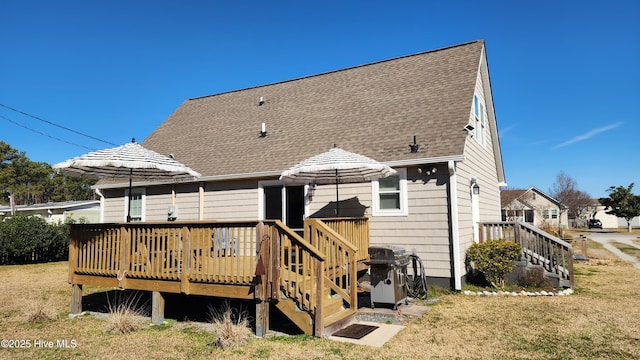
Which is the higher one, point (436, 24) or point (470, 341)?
point (436, 24)

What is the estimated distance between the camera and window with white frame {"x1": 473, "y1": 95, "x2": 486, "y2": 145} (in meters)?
11.0

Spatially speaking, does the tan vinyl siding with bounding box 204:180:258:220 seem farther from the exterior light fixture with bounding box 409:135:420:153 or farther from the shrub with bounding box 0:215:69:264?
the shrub with bounding box 0:215:69:264

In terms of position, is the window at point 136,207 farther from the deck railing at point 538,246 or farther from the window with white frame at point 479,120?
the window with white frame at point 479,120

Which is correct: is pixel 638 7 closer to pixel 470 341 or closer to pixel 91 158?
pixel 470 341

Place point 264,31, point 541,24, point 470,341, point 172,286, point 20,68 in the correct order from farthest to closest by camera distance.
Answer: point 20,68, point 264,31, point 541,24, point 172,286, point 470,341

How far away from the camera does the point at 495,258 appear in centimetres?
862

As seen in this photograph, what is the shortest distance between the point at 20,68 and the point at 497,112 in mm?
24222

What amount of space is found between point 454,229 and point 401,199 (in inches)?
54.2

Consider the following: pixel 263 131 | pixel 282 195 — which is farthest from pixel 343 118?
pixel 282 195

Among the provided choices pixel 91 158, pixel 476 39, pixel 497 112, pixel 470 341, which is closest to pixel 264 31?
pixel 476 39

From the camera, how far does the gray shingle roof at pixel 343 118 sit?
9.48m

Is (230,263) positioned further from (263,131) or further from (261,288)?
(263,131)

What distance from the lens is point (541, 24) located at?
13.4 meters

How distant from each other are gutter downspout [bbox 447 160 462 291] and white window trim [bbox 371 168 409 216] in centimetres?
105
